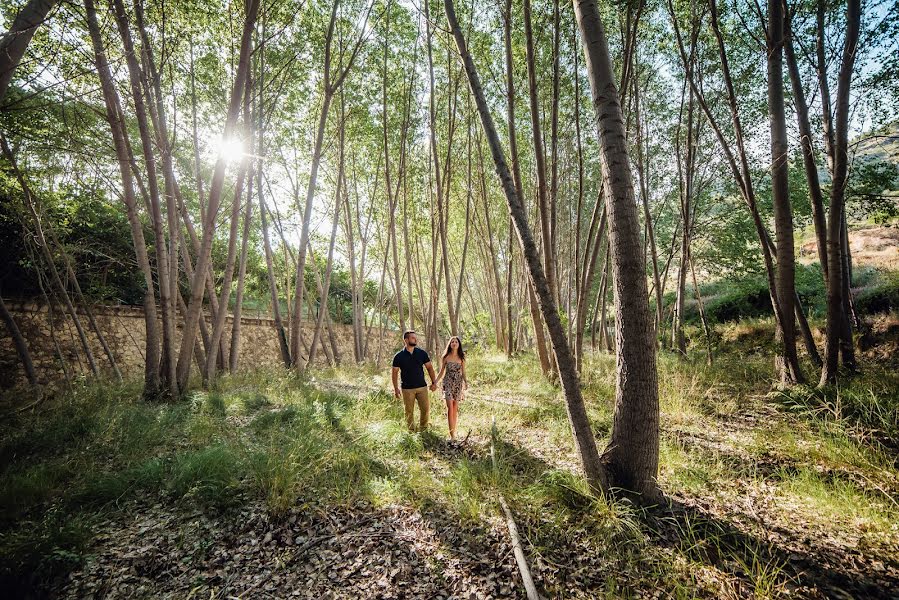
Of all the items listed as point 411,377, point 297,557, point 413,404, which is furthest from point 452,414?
point 297,557

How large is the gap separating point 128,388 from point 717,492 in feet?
29.5

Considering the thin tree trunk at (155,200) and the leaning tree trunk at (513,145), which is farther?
the leaning tree trunk at (513,145)

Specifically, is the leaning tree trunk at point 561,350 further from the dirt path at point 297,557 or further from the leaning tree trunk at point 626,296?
the dirt path at point 297,557

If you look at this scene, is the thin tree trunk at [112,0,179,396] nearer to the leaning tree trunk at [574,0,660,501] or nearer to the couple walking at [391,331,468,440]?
the couple walking at [391,331,468,440]

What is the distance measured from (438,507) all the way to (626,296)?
2.40 meters

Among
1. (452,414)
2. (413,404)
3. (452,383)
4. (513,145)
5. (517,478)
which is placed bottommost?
(517,478)

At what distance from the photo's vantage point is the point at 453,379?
4.91 m

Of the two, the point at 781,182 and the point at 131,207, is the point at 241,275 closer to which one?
the point at 131,207

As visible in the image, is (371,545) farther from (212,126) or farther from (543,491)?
(212,126)

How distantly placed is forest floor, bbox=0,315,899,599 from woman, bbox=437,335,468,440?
36 cm

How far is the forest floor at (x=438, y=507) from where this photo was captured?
2.31 metres

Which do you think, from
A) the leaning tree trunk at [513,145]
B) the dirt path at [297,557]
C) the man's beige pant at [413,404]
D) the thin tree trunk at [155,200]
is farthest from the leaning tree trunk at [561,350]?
the thin tree trunk at [155,200]

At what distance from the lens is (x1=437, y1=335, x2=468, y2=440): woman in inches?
189

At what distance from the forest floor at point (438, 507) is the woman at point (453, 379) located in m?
0.36
